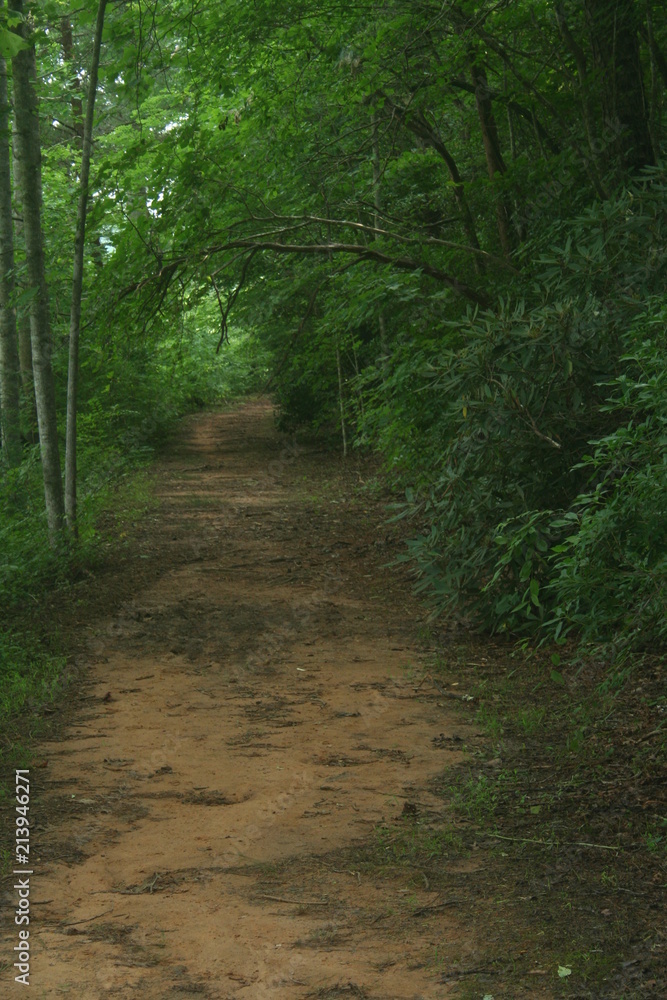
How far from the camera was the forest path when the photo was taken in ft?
11.9

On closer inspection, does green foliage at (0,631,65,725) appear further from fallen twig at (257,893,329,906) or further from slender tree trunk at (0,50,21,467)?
slender tree trunk at (0,50,21,467)

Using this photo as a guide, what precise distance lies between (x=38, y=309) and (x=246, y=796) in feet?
20.7

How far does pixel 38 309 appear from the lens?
389 inches

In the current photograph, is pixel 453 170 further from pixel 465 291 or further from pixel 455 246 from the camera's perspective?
pixel 465 291

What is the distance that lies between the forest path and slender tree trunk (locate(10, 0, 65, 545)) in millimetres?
1333

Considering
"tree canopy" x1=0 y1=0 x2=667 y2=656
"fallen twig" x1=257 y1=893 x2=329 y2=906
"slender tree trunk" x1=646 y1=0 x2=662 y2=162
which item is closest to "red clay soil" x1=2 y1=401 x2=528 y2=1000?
"fallen twig" x1=257 y1=893 x2=329 y2=906

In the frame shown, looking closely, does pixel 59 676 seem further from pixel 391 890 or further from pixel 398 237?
pixel 398 237

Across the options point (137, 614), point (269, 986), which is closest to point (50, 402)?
point (137, 614)

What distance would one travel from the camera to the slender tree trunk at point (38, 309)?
9781mm

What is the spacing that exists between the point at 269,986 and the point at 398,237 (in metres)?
6.45

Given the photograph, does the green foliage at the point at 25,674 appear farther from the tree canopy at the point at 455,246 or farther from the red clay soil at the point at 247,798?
the tree canopy at the point at 455,246

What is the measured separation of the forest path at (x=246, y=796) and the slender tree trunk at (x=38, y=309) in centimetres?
133

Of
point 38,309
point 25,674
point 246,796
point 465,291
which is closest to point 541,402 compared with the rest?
point 465,291

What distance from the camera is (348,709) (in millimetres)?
6645
